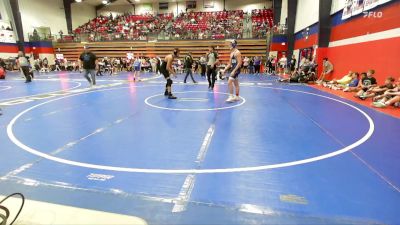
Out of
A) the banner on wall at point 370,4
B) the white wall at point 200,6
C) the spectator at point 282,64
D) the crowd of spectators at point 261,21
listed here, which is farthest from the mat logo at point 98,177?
the white wall at point 200,6

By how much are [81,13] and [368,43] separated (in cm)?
3490

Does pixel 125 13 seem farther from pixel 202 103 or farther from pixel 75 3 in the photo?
pixel 202 103

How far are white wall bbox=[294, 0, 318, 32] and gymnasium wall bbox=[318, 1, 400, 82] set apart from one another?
2943mm

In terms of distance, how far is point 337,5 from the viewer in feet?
47.0

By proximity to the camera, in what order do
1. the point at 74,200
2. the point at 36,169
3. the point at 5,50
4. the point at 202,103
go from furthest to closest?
the point at 5,50, the point at 202,103, the point at 36,169, the point at 74,200

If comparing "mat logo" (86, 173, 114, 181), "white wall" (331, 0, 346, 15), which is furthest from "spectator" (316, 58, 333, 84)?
"mat logo" (86, 173, 114, 181)

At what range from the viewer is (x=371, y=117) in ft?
→ 21.8

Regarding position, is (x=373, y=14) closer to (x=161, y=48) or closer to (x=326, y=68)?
(x=326, y=68)

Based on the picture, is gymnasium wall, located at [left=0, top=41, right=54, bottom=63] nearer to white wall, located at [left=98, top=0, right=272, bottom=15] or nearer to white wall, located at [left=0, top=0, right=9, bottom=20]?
white wall, located at [left=0, top=0, right=9, bottom=20]

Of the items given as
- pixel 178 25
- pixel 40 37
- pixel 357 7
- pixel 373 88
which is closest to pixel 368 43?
pixel 357 7

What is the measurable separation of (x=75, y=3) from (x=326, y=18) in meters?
31.2

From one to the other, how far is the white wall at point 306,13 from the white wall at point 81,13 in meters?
27.4

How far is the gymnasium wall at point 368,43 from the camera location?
9570 millimetres

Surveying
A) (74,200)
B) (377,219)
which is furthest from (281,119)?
(74,200)
